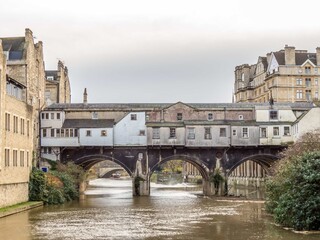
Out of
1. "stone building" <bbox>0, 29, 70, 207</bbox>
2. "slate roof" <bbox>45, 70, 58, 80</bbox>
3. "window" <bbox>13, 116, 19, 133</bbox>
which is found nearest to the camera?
"stone building" <bbox>0, 29, 70, 207</bbox>

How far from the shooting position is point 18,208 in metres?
52.2

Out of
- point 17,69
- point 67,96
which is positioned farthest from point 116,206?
point 67,96

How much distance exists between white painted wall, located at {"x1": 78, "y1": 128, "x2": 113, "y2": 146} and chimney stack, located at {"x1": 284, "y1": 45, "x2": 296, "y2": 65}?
157 feet

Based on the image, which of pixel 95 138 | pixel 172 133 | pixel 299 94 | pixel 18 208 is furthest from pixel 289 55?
pixel 18 208

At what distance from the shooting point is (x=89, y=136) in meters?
79.2

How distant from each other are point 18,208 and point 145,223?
1324 cm

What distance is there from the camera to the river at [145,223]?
3721 centimetres

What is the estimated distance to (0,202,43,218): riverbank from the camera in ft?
159

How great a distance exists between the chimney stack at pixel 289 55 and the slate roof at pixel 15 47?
54.8 metres

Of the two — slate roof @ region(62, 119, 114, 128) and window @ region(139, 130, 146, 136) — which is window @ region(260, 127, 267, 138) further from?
slate roof @ region(62, 119, 114, 128)

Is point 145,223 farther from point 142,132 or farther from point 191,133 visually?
point 191,133

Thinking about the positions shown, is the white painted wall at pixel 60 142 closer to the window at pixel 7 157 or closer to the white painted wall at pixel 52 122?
the white painted wall at pixel 52 122

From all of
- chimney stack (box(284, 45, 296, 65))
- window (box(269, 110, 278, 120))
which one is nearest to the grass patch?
window (box(269, 110, 278, 120))

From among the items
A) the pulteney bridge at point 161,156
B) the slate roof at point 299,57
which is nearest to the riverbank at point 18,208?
the pulteney bridge at point 161,156
